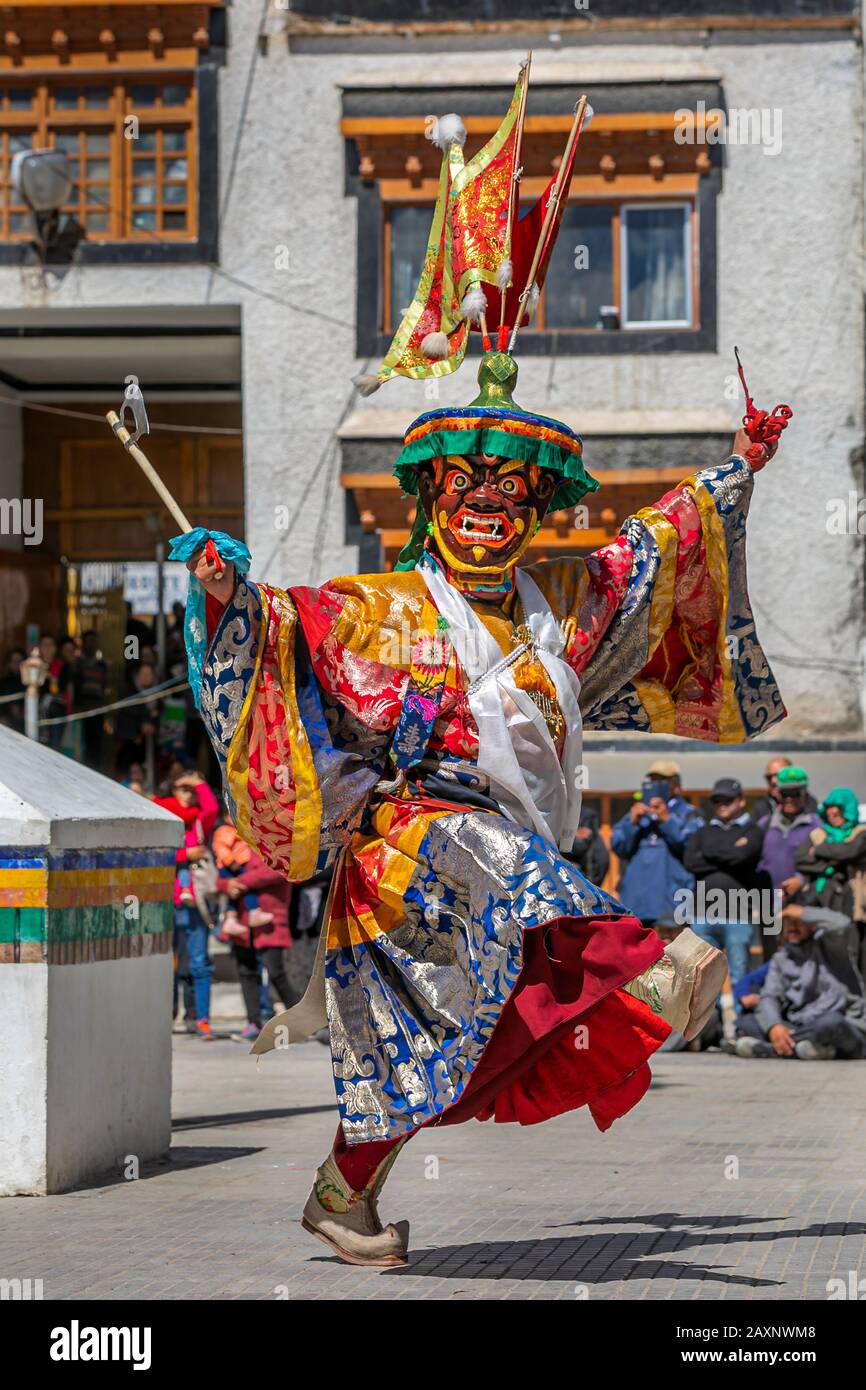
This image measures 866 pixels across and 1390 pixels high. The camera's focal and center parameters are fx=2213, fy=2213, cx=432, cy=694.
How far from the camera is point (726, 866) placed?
13680 mm

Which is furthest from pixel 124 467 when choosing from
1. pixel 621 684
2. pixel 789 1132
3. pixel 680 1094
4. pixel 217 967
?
pixel 621 684

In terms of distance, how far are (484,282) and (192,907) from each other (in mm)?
8375

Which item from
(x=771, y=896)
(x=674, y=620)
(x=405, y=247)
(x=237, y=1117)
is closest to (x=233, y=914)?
(x=771, y=896)

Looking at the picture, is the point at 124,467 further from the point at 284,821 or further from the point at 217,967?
the point at 284,821

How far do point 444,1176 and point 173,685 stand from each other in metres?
12.8

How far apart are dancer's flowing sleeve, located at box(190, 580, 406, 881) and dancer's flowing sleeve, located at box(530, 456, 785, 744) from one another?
0.66 meters

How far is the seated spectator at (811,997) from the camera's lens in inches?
508

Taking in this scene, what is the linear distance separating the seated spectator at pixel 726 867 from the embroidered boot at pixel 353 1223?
787 cm

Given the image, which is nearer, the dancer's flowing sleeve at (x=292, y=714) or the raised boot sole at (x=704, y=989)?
the raised boot sole at (x=704, y=989)

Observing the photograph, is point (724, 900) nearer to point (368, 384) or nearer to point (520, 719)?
point (368, 384)

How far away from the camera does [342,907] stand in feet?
19.5

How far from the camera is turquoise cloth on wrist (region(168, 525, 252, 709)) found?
548 centimetres

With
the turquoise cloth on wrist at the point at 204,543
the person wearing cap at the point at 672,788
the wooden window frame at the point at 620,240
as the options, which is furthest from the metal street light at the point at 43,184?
the turquoise cloth on wrist at the point at 204,543

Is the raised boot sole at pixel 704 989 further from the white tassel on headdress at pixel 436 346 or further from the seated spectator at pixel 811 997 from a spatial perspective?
the seated spectator at pixel 811 997
